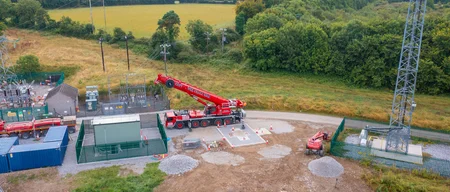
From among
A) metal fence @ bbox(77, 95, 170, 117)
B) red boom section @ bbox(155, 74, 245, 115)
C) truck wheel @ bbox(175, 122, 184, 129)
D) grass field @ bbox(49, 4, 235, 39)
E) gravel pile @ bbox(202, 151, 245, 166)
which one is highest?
grass field @ bbox(49, 4, 235, 39)

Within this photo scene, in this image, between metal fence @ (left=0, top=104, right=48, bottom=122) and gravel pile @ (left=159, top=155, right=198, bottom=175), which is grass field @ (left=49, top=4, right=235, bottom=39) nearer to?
metal fence @ (left=0, top=104, right=48, bottom=122)

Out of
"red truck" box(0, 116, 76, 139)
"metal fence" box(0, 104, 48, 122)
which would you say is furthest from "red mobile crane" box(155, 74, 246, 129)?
"metal fence" box(0, 104, 48, 122)

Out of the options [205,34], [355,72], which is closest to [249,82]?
[355,72]

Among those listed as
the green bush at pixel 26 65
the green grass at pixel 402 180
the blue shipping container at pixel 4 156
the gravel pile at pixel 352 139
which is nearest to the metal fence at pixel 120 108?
the blue shipping container at pixel 4 156

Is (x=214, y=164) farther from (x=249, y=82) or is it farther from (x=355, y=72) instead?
(x=355, y=72)

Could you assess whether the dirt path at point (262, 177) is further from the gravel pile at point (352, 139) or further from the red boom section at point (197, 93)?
the red boom section at point (197, 93)

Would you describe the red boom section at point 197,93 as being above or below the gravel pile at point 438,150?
above

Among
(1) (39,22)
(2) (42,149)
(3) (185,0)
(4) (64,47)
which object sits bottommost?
(2) (42,149)
